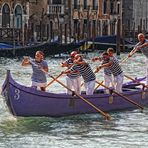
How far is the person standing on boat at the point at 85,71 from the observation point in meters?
8.45

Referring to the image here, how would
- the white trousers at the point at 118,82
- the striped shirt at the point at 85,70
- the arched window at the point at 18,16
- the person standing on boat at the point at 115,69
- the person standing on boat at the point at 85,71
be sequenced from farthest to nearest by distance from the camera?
the arched window at the point at 18,16 → the white trousers at the point at 118,82 → the person standing on boat at the point at 115,69 → the striped shirt at the point at 85,70 → the person standing on boat at the point at 85,71

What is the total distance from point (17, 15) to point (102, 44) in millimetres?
4492

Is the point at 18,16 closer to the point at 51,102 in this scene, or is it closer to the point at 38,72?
the point at 38,72

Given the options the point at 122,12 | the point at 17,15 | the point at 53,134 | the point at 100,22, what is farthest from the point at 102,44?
the point at 53,134

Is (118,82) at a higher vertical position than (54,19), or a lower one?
higher

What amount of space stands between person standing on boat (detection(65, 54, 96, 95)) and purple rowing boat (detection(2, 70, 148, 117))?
132 mm

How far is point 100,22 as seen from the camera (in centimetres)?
3325

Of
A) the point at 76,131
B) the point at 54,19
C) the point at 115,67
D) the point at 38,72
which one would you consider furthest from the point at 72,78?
the point at 54,19

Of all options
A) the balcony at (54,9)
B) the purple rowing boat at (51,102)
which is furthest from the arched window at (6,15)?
the purple rowing boat at (51,102)

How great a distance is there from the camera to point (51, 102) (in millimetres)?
8320

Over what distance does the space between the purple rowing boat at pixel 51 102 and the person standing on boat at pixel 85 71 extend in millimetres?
132

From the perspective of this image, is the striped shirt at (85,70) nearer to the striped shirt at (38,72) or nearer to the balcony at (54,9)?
the striped shirt at (38,72)

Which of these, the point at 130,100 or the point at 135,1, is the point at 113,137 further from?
the point at 135,1

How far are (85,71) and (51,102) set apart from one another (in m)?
0.68
